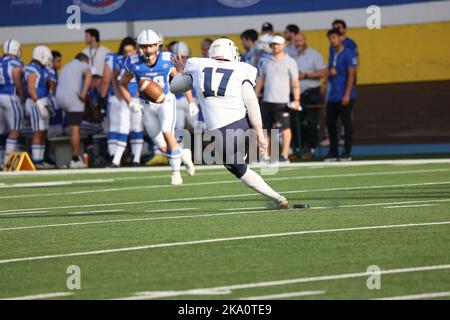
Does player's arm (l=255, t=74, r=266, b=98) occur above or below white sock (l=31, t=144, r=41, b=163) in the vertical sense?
above

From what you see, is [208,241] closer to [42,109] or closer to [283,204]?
[283,204]

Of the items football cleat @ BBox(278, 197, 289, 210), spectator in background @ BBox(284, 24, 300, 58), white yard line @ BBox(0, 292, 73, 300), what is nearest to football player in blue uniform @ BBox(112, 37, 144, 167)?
spectator in background @ BBox(284, 24, 300, 58)

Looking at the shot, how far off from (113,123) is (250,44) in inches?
104

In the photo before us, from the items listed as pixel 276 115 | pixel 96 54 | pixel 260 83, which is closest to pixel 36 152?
pixel 96 54

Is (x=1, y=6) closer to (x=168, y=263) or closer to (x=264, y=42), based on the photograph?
(x=264, y=42)

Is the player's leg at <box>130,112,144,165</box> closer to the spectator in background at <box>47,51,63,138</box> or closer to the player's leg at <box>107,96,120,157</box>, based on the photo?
the player's leg at <box>107,96,120,157</box>

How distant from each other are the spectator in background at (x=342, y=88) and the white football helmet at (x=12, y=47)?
5386mm

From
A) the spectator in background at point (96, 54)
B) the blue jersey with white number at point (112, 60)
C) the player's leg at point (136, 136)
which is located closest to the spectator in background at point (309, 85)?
the player's leg at point (136, 136)

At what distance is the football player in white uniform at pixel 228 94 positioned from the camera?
41.3 ft

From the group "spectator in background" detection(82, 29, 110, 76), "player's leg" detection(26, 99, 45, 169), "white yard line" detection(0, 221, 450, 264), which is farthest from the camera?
"spectator in background" detection(82, 29, 110, 76)

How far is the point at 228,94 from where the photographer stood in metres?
12.8

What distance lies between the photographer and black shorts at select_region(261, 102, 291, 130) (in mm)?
21172

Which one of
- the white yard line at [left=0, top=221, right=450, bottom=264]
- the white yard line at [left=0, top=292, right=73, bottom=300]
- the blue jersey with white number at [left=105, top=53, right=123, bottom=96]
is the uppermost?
the blue jersey with white number at [left=105, top=53, right=123, bottom=96]
